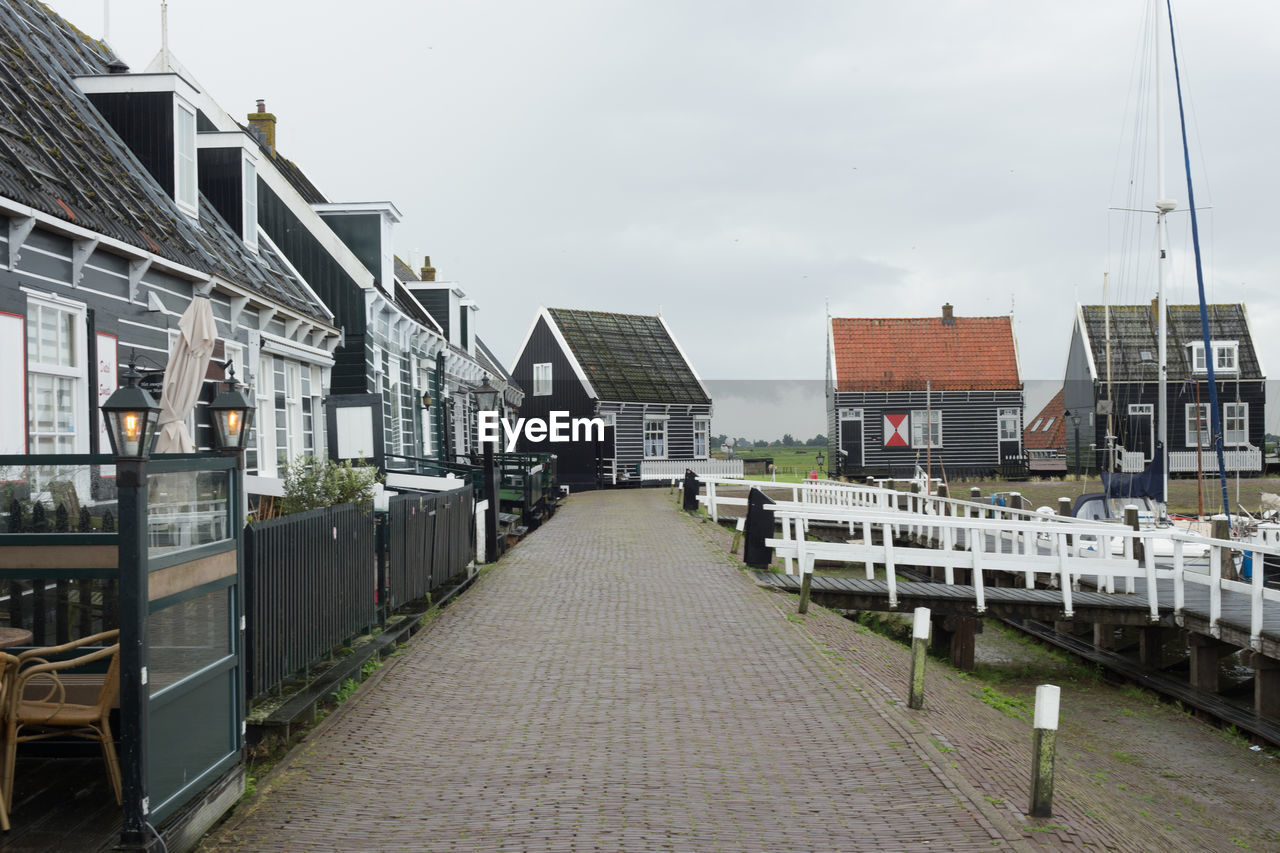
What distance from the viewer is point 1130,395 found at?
4862cm

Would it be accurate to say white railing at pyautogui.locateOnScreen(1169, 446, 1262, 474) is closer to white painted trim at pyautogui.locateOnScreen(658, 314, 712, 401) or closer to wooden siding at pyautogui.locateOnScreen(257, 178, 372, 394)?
white painted trim at pyautogui.locateOnScreen(658, 314, 712, 401)

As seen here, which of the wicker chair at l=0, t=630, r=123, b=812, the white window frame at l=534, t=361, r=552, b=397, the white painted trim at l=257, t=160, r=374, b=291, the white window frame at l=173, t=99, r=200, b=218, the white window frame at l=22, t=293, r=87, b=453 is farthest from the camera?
the white window frame at l=534, t=361, r=552, b=397

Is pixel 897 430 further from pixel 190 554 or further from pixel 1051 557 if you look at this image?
pixel 190 554

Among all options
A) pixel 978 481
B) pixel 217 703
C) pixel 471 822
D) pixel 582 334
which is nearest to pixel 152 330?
pixel 217 703

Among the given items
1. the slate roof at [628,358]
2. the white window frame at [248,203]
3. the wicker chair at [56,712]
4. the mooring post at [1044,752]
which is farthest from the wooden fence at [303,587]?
the slate roof at [628,358]

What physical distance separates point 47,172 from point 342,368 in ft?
35.0

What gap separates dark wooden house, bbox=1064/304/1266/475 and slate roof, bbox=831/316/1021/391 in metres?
3.51

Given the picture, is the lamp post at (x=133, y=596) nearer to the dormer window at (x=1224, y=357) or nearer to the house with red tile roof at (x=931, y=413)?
the house with red tile roof at (x=931, y=413)

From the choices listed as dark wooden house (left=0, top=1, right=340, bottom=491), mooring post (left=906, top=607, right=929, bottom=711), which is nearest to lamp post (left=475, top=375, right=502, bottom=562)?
dark wooden house (left=0, top=1, right=340, bottom=491)

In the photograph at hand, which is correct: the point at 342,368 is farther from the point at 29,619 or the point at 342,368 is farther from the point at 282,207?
the point at 29,619

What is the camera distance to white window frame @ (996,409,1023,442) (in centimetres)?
4997

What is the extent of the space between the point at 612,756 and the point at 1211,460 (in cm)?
4688

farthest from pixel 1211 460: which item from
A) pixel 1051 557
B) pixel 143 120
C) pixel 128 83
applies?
pixel 128 83

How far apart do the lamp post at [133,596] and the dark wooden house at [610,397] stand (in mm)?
40417
